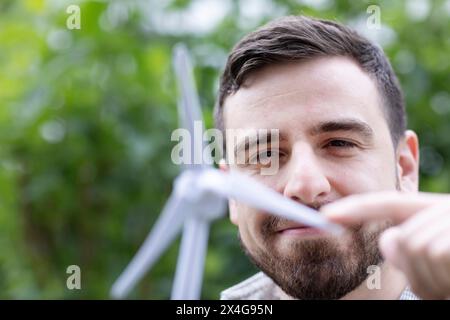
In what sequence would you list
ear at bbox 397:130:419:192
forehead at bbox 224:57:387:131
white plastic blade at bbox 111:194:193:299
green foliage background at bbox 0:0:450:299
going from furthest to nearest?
1. green foliage background at bbox 0:0:450:299
2. ear at bbox 397:130:419:192
3. forehead at bbox 224:57:387:131
4. white plastic blade at bbox 111:194:193:299

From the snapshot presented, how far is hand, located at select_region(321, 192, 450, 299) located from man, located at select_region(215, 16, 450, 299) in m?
0.22

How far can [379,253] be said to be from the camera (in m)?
0.84

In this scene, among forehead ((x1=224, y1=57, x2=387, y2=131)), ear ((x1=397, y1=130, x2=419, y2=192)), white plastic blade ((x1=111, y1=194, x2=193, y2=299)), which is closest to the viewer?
white plastic blade ((x1=111, y1=194, x2=193, y2=299))

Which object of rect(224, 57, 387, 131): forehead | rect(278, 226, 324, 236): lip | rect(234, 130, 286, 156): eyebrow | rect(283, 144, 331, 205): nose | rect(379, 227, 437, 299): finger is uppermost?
rect(224, 57, 387, 131): forehead

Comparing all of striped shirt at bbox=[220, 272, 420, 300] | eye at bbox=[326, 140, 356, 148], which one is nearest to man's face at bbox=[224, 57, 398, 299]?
eye at bbox=[326, 140, 356, 148]

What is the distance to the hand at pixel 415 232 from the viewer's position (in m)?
0.46

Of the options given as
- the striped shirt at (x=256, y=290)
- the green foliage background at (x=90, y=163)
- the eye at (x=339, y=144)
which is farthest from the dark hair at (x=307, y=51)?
the green foliage background at (x=90, y=163)

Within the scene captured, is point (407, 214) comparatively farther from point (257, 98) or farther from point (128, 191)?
point (128, 191)

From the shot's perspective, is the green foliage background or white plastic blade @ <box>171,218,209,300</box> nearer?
white plastic blade @ <box>171,218,209,300</box>

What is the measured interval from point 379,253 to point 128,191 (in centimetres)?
77

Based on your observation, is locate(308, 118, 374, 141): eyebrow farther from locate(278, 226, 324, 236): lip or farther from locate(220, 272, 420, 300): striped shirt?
locate(220, 272, 420, 300): striped shirt

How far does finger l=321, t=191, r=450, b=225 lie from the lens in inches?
18.5
